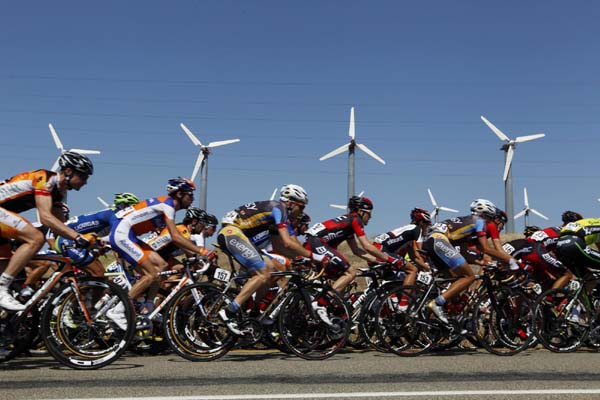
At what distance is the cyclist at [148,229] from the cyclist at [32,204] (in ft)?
3.39

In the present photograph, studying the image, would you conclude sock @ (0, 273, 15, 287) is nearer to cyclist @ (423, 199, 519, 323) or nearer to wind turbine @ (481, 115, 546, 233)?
cyclist @ (423, 199, 519, 323)

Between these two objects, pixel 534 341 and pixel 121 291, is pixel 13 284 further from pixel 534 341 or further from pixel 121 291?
pixel 534 341

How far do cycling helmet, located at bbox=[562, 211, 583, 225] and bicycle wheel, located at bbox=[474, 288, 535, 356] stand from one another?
8.86 feet

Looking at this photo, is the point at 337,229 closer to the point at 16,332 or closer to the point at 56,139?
the point at 16,332

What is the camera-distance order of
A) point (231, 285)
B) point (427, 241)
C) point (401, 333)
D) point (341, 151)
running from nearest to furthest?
point (231, 285) → point (401, 333) → point (427, 241) → point (341, 151)

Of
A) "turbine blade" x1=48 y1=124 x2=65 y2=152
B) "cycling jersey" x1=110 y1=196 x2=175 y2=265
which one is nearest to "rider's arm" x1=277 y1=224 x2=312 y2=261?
"cycling jersey" x1=110 y1=196 x2=175 y2=265

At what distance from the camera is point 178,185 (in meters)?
7.95

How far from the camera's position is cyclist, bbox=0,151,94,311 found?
20.7ft

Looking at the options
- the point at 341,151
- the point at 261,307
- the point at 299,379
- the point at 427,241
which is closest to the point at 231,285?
the point at 261,307

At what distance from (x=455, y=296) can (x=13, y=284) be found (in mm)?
5422

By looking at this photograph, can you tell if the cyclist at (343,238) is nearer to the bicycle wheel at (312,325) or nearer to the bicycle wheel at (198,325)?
the bicycle wheel at (312,325)

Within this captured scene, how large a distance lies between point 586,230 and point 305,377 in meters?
5.00

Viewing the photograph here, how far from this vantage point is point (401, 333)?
8234 millimetres

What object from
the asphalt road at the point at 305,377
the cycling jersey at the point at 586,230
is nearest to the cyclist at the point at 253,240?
the asphalt road at the point at 305,377
